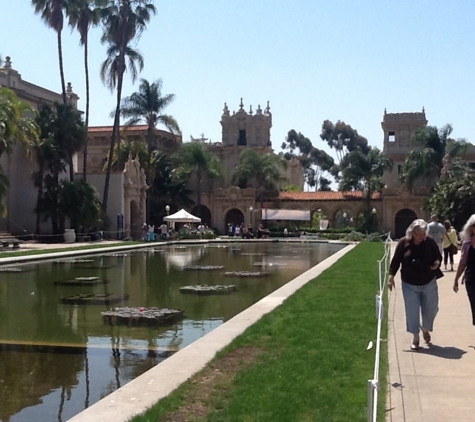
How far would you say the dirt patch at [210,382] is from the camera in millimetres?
5656

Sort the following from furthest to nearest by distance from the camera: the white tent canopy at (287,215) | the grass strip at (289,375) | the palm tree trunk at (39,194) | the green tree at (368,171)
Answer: the white tent canopy at (287,215), the green tree at (368,171), the palm tree trunk at (39,194), the grass strip at (289,375)

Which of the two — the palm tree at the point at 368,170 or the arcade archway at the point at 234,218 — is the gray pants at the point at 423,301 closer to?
the palm tree at the point at 368,170

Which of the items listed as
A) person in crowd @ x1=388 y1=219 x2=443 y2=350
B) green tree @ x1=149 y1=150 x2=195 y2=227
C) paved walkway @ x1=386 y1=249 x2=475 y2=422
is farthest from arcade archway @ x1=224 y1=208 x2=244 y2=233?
person in crowd @ x1=388 y1=219 x2=443 y2=350

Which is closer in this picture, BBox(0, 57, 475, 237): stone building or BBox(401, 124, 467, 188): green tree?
BBox(0, 57, 475, 237): stone building

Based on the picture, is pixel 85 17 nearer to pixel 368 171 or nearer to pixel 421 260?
pixel 368 171

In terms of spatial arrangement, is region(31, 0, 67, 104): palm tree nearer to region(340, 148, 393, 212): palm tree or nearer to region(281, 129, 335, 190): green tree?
region(340, 148, 393, 212): palm tree

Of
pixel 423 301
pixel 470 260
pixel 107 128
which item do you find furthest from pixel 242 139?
pixel 470 260

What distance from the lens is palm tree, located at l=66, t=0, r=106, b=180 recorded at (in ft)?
146

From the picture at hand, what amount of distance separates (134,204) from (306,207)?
19221 millimetres

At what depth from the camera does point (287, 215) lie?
209 feet

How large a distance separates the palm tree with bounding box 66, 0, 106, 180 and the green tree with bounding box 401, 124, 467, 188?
2916 centimetres

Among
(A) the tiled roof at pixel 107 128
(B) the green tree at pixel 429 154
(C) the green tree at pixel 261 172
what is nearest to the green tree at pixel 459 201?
(B) the green tree at pixel 429 154

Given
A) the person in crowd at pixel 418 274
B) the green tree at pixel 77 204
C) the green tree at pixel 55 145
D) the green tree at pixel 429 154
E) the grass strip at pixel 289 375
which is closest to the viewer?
the grass strip at pixel 289 375

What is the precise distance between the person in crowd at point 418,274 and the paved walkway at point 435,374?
→ 1.12 ft
